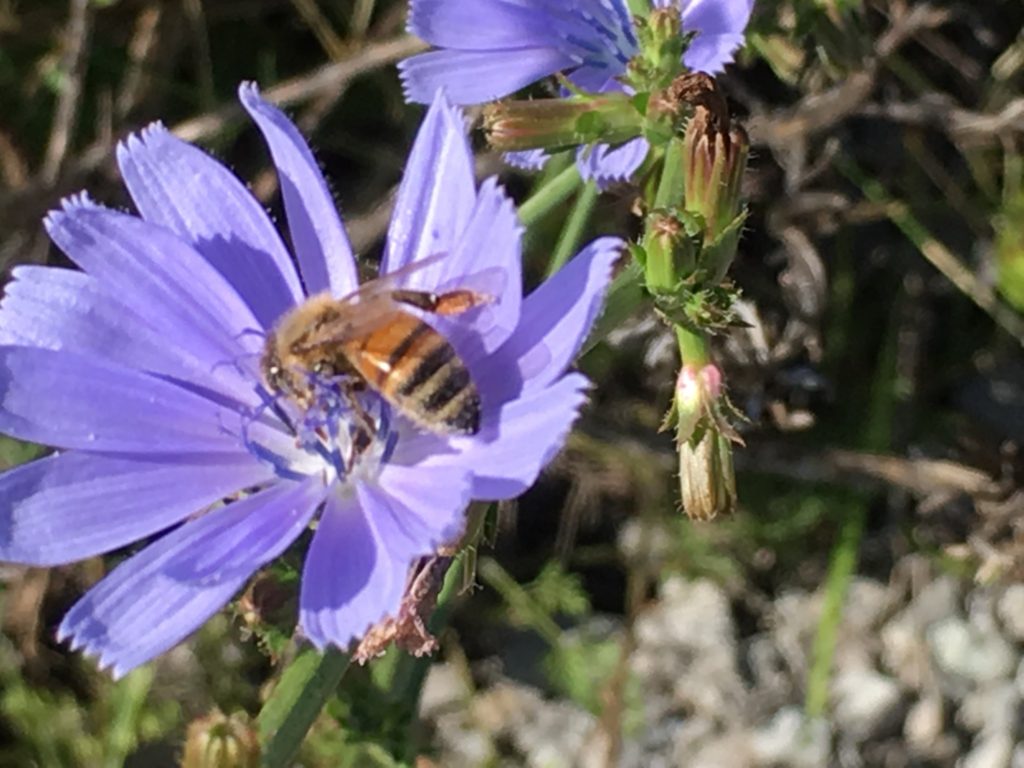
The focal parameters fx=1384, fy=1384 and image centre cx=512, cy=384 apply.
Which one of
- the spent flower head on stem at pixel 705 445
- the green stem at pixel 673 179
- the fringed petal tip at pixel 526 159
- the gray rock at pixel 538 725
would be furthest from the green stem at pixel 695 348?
the gray rock at pixel 538 725

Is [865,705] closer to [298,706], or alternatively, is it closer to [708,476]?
[708,476]

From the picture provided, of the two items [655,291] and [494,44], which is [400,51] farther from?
[655,291]

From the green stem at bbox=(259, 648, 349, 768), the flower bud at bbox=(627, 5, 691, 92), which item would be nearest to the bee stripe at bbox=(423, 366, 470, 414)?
the green stem at bbox=(259, 648, 349, 768)

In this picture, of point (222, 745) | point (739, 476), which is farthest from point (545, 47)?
point (739, 476)

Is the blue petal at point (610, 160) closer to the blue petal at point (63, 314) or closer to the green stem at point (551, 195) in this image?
the green stem at point (551, 195)

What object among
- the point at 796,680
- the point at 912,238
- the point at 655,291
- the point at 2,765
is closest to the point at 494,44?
the point at 655,291

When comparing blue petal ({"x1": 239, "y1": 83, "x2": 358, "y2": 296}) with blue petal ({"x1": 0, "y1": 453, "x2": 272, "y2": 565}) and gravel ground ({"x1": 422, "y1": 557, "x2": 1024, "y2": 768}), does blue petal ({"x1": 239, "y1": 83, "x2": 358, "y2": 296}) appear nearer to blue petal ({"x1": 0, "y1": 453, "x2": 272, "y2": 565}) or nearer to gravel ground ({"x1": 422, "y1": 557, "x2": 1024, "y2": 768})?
blue petal ({"x1": 0, "y1": 453, "x2": 272, "y2": 565})
